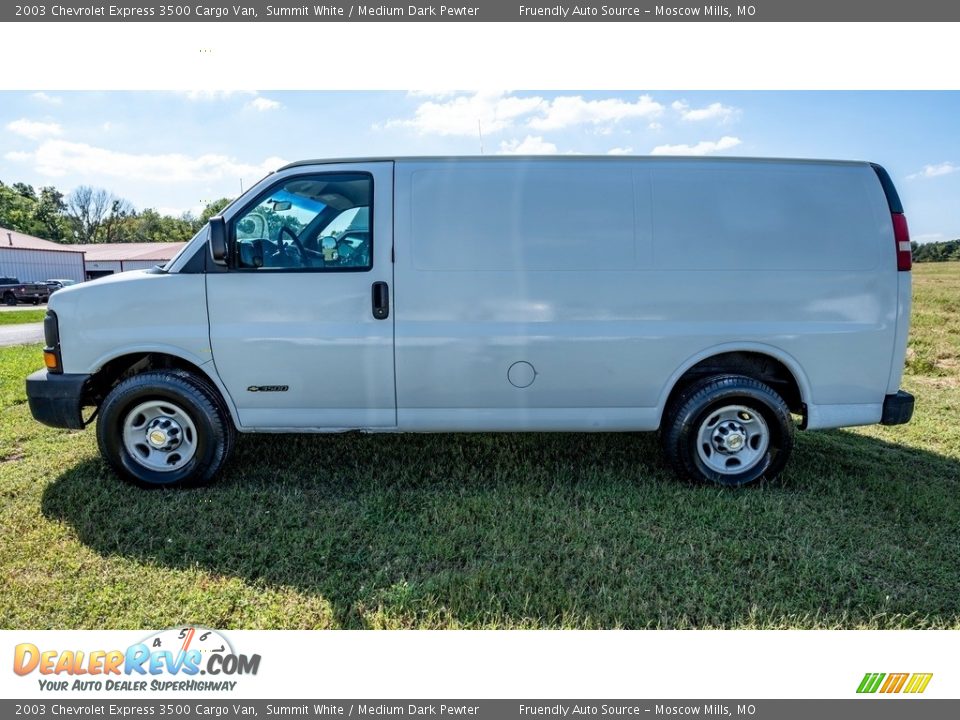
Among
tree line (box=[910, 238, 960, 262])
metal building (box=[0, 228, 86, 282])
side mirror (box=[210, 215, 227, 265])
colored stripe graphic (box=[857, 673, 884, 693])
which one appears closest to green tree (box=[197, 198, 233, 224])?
side mirror (box=[210, 215, 227, 265])

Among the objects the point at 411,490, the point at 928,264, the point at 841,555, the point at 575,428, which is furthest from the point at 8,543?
the point at 928,264

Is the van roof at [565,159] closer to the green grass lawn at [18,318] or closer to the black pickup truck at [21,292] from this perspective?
the green grass lawn at [18,318]

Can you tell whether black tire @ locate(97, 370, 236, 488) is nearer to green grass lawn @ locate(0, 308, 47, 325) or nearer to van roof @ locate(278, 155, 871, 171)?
van roof @ locate(278, 155, 871, 171)

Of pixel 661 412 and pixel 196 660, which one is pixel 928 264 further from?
pixel 196 660

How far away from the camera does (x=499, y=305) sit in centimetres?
377

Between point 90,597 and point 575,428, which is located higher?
point 575,428

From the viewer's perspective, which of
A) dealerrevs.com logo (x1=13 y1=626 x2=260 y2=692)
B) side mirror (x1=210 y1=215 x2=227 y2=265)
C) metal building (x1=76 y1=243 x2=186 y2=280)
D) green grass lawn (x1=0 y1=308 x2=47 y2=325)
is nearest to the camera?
dealerrevs.com logo (x1=13 y1=626 x2=260 y2=692)

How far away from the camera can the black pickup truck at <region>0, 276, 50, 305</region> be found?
80.9 feet

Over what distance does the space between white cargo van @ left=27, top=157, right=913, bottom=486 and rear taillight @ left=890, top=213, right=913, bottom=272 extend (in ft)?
0.04

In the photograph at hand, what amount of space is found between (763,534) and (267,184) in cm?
399

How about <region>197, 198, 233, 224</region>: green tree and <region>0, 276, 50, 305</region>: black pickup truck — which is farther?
<region>0, 276, 50, 305</region>: black pickup truck

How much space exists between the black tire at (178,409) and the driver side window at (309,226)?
0.95 meters

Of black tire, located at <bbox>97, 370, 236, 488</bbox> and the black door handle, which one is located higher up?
the black door handle

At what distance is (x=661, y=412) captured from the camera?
4004mm
